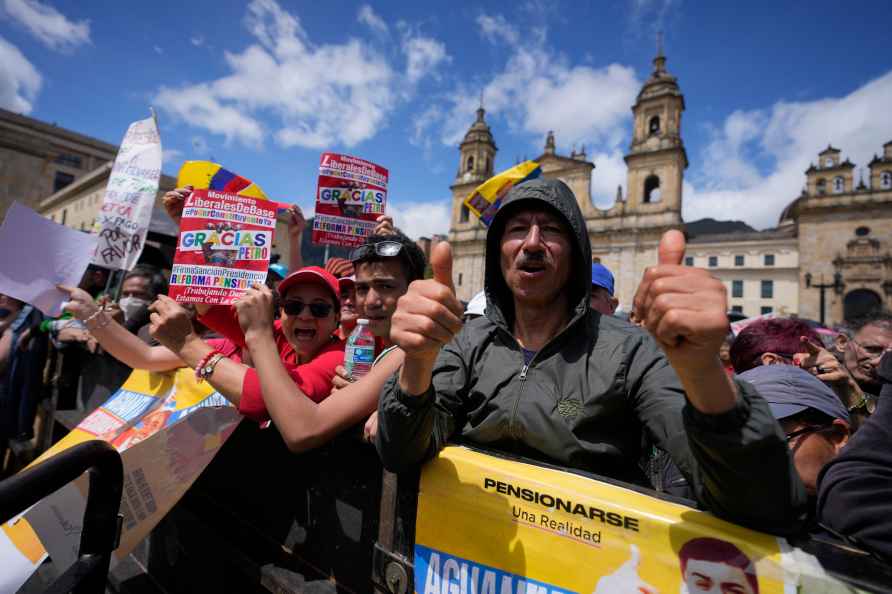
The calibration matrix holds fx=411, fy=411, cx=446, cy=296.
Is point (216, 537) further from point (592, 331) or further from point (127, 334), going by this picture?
point (592, 331)

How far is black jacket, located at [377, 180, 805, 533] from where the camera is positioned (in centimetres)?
89

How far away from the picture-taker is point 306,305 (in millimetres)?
2211

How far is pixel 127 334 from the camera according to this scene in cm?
256

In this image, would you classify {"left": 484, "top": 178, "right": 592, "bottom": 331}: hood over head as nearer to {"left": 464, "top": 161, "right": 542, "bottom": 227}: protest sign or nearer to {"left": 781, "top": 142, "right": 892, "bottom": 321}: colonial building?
{"left": 464, "top": 161, "right": 542, "bottom": 227}: protest sign

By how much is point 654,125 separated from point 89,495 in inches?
1993

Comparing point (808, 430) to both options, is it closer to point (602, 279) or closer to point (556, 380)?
point (556, 380)

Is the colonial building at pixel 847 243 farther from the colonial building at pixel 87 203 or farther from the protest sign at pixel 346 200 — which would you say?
the protest sign at pixel 346 200

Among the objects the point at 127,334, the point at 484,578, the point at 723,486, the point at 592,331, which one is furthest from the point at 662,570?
the point at 127,334

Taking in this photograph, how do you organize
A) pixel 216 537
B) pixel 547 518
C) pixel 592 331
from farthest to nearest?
pixel 216 537 → pixel 592 331 → pixel 547 518

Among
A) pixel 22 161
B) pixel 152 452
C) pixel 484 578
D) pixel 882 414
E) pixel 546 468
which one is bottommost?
pixel 484 578

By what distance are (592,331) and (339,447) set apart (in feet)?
3.52

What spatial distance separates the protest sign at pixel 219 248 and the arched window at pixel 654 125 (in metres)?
48.5

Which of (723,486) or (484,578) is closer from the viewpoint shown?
(723,486)

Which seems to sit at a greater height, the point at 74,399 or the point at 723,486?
the point at 723,486
